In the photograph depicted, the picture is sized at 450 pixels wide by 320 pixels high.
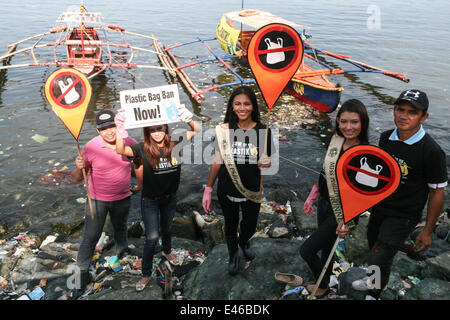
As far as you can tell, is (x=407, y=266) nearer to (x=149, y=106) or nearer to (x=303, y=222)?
(x=303, y=222)

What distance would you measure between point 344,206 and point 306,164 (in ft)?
17.9

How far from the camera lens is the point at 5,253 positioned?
488 cm

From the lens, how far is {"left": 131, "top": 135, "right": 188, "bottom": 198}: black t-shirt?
3.46 meters

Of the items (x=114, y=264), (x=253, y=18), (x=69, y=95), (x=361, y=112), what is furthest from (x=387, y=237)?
(x=253, y=18)

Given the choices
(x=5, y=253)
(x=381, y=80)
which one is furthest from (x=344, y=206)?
(x=381, y=80)

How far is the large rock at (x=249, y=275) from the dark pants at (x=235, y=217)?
39 centimetres

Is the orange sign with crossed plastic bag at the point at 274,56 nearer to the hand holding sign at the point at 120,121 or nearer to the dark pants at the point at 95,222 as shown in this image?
the hand holding sign at the point at 120,121

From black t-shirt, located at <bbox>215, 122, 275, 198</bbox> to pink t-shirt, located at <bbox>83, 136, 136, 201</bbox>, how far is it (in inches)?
48.6

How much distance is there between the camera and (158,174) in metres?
3.47

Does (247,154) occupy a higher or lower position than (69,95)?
lower

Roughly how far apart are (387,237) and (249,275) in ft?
5.59

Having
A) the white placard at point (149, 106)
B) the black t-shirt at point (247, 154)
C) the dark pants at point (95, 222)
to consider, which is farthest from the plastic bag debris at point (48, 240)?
the black t-shirt at point (247, 154)

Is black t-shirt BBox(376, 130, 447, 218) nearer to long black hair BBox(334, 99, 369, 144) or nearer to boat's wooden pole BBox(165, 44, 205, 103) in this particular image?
long black hair BBox(334, 99, 369, 144)
